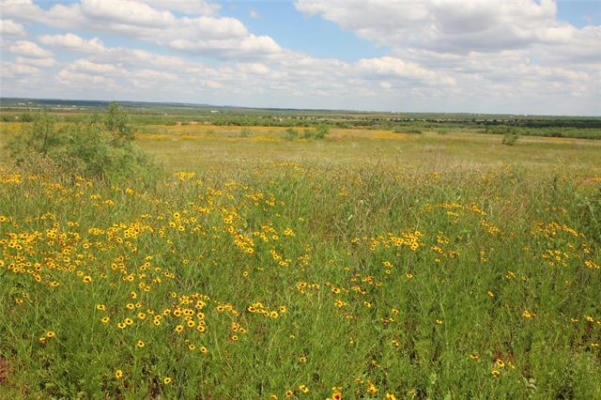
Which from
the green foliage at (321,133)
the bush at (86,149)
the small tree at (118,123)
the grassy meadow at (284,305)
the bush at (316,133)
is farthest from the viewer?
the green foliage at (321,133)

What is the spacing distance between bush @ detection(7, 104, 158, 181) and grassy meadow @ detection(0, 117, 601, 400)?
10.6ft

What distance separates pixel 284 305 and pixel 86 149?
9814 mm

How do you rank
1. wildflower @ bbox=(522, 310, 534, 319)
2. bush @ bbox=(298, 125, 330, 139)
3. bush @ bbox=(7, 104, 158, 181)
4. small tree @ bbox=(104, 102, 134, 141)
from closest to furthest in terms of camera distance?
wildflower @ bbox=(522, 310, 534, 319) → bush @ bbox=(7, 104, 158, 181) → small tree @ bbox=(104, 102, 134, 141) → bush @ bbox=(298, 125, 330, 139)

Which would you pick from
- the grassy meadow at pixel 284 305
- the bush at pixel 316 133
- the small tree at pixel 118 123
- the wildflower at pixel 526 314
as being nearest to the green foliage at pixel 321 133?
the bush at pixel 316 133

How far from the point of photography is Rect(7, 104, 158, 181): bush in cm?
974

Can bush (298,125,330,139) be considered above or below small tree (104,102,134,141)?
above

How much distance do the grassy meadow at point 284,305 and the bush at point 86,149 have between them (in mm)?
3219

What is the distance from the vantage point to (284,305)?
3602 mm

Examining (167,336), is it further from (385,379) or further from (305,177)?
(305,177)

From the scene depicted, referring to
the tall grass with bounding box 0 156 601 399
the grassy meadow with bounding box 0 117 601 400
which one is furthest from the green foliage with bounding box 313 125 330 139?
the tall grass with bounding box 0 156 601 399

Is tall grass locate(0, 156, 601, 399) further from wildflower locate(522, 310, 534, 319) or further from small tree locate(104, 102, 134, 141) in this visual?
small tree locate(104, 102, 134, 141)

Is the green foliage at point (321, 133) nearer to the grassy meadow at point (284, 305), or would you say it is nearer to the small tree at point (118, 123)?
the small tree at point (118, 123)

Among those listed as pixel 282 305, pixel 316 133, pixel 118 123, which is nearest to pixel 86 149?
pixel 118 123

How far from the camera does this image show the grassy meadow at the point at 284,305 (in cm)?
293
